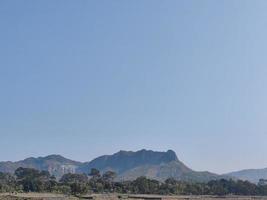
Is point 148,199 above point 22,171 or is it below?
below

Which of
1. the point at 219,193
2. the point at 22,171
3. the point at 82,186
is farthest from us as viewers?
the point at 22,171

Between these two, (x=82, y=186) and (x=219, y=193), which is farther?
(x=219, y=193)

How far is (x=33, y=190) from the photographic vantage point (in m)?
120

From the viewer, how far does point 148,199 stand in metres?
94.1

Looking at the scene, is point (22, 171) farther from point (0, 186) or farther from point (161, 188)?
point (0, 186)

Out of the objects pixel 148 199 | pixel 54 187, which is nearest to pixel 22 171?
pixel 54 187

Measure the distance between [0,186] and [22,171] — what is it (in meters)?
86.2

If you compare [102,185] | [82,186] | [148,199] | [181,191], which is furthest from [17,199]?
[181,191]

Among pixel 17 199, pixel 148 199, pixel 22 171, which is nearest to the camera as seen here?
pixel 17 199

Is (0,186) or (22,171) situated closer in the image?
(0,186)

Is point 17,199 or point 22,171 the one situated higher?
point 22,171

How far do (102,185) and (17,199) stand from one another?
207 ft

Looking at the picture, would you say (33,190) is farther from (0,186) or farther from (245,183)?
(245,183)

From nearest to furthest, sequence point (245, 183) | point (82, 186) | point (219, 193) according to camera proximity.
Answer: point (82, 186), point (219, 193), point (245, 183)
